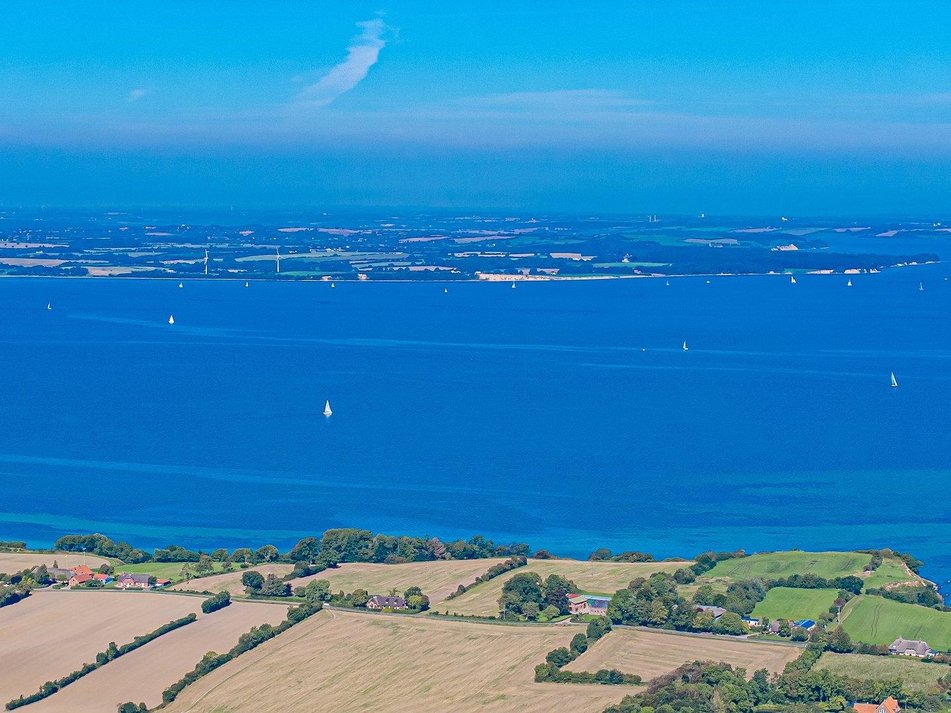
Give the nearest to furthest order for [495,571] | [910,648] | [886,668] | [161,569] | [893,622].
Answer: [886,668] < [910,648] < [893,622] < [495,571] < [161,569]

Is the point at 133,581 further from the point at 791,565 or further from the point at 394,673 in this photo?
the point at 791,565

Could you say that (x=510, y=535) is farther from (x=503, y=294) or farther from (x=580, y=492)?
(x=503, y=294)

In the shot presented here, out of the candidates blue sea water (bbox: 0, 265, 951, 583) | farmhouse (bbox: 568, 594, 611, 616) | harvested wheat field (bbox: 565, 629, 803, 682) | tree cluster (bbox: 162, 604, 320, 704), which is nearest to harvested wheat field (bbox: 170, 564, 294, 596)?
tree cluster (bbox: 162, 604, 320, 704)

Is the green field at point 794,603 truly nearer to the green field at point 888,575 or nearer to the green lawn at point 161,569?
the green field at point 888,575

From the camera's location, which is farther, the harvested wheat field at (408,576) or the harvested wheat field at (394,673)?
the harvested wheat field at (408,576)

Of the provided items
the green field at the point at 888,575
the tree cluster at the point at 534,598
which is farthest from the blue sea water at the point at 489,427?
the tree cluster at the point at 534,598

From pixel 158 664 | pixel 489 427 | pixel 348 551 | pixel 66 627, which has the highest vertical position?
pixel 489 427

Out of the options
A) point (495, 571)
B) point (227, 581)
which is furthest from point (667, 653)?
point (227, 581)
